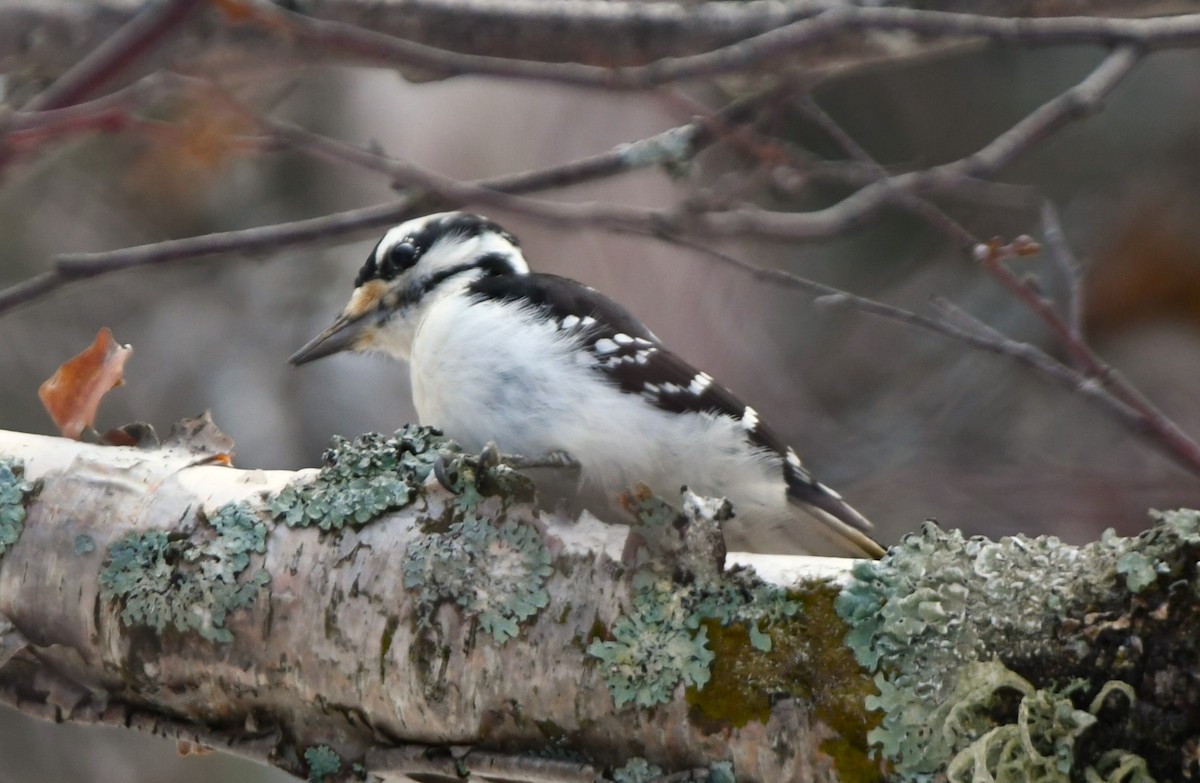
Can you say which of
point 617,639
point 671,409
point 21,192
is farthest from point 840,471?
point 21,192

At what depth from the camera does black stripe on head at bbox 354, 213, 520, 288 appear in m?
2.98

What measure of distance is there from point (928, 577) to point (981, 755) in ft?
0.74

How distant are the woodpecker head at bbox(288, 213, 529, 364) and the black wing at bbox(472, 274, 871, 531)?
0.85 feet

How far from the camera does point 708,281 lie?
5242 millimetres

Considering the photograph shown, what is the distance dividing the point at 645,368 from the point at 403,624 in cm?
83

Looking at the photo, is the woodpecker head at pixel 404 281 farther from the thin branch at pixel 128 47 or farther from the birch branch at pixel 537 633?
the thin branch at pixel 128 47

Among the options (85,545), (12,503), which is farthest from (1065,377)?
(12,503)

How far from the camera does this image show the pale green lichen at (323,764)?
192 cm

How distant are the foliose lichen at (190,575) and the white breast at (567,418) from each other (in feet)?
1.78

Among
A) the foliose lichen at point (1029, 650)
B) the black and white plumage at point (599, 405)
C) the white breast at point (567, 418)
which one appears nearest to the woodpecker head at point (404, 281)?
the black and white plumage at point (599, 405)

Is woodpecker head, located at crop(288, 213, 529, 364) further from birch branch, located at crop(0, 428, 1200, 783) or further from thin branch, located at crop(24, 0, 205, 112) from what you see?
thin branch, located at crop(24, 0, 205, 112)

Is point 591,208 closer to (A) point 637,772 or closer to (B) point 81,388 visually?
(B) point 81,388

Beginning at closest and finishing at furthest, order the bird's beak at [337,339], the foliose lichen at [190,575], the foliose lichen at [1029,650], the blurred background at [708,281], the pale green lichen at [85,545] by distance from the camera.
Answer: the foliose lichen at [1029,650] < the foliose lichen at [190,575] < the pale green lichen at [85,545] < the bird's beak at [337,339] < the blurred background at [708,281]

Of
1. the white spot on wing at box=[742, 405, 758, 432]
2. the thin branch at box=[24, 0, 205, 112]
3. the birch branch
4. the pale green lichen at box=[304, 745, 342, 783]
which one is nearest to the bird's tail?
the white spot on wing at box=[742, 405, 758, 432]
